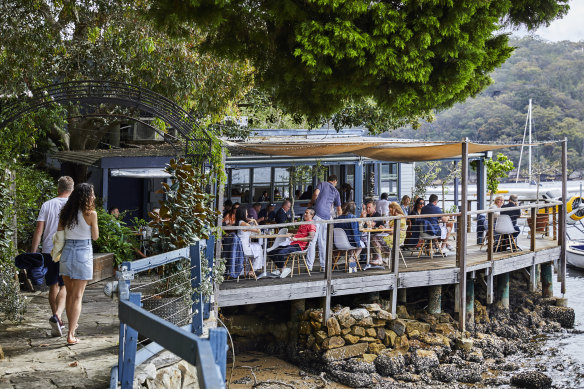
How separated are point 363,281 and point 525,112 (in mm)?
63015

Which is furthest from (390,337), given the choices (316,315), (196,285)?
(196,285)

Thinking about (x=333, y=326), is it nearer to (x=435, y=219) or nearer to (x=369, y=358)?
(x=369, y=358)

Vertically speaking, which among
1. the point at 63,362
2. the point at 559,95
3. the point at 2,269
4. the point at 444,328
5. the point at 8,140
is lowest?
the point at 444,328

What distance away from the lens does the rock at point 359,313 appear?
1184 cm

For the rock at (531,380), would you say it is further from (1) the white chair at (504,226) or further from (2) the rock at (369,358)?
(1) the white chair at (504,226)

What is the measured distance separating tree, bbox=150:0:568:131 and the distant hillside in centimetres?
5564

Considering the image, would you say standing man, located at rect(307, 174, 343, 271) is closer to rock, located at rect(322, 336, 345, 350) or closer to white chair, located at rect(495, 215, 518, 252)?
rock, located at rect(322, 336, 345, 350)

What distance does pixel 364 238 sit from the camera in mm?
13070

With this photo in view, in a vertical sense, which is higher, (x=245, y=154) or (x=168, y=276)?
(x=245, y=154)

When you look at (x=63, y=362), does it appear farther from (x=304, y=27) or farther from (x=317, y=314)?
(x=317, y=314)

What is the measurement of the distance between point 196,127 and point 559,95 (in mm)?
74042

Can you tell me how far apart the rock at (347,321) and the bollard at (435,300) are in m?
2.16

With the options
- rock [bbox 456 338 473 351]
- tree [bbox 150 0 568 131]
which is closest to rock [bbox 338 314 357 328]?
rock [bbox 456 338 473 351]

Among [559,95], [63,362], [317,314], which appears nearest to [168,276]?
[63,362]
